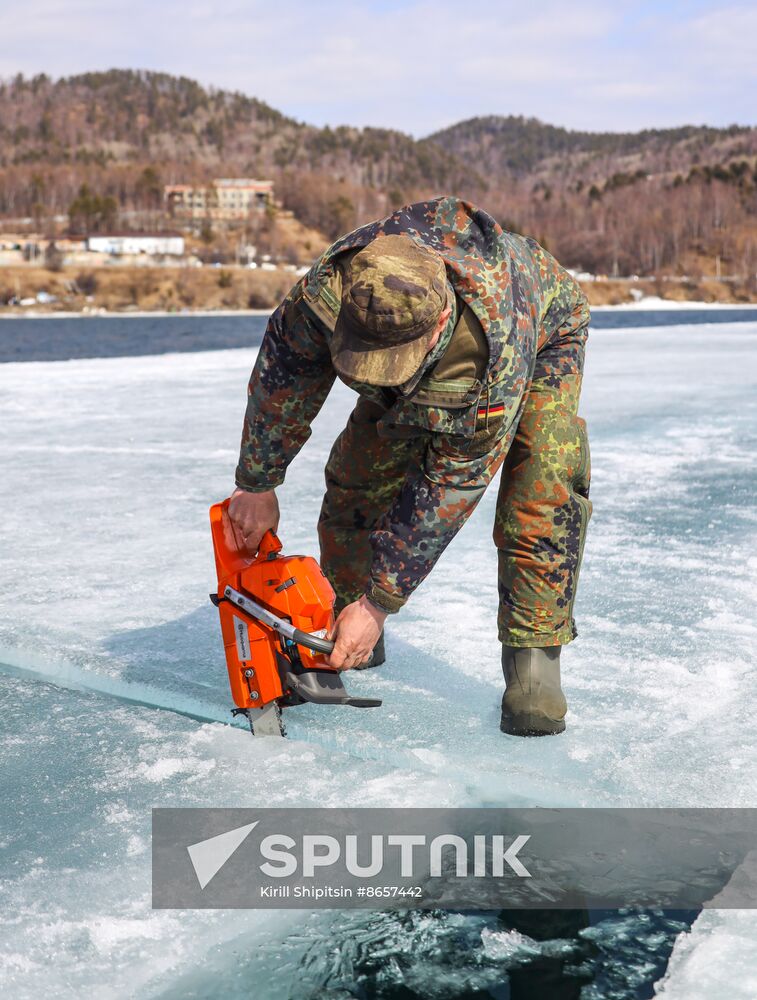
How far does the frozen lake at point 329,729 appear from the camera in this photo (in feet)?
5.59

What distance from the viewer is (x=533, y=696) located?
2.39 m

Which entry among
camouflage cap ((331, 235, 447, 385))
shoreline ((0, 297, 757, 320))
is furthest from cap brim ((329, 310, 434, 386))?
shoreline ((0, 297, 757, 320))

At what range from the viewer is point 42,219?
483ft

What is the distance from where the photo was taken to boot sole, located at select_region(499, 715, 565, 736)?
239 centimetres

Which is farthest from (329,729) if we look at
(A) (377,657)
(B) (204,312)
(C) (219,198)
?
(C) (219,198)

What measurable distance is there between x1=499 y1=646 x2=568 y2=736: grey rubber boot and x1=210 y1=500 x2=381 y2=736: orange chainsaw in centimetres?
31

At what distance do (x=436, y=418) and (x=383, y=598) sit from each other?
383 mm

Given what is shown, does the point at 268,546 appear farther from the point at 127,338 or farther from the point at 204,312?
the point at 204,312

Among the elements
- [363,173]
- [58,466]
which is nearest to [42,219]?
[363,173]

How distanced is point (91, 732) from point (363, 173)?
202740mm

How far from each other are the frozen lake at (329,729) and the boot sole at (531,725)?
0.10 ft

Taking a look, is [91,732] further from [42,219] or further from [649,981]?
[42,219]

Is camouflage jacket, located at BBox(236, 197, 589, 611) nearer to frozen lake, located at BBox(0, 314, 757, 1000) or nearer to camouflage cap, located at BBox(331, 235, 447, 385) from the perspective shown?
camouflage cap, located at BBox(331, 235, 447, 385)

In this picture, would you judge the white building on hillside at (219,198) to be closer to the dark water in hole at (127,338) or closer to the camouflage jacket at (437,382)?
the dark water in hole at (127,338)
